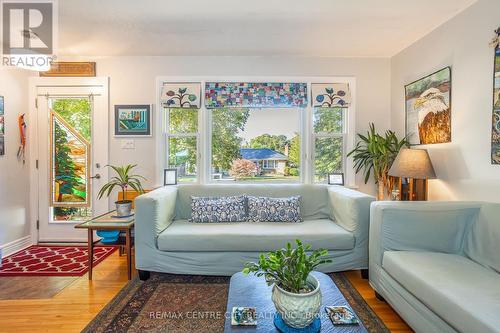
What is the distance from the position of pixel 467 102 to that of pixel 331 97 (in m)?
1.39

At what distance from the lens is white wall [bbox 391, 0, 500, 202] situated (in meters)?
2.03

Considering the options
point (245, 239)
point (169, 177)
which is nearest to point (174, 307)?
point (245, 239)

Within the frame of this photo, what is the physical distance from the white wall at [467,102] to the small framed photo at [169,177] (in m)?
2.84

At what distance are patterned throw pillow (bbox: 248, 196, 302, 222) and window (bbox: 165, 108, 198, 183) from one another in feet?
3.33

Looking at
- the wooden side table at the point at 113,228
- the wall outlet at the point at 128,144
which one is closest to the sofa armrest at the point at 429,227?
the wooden side table at the point at 113,228

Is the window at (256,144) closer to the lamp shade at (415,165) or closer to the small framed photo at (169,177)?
the small framed photo at (169,177)

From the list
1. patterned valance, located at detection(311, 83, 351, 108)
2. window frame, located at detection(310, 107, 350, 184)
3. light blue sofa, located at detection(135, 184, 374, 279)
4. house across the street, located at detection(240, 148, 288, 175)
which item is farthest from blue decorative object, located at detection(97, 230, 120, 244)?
patterned valance, located at detection(311, 83, 351, 108)

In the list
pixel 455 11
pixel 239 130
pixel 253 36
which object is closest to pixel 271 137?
pixel 239 130

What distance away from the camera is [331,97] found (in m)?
3.31

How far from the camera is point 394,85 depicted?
3.29 m

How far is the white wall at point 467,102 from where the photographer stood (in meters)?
2.03

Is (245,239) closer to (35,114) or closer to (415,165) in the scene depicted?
(415,165)

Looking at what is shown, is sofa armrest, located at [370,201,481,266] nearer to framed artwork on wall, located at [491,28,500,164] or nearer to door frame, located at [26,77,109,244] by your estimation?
framed artwork on wall, located at [491,28,500,164]

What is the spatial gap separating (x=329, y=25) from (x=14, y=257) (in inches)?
162
